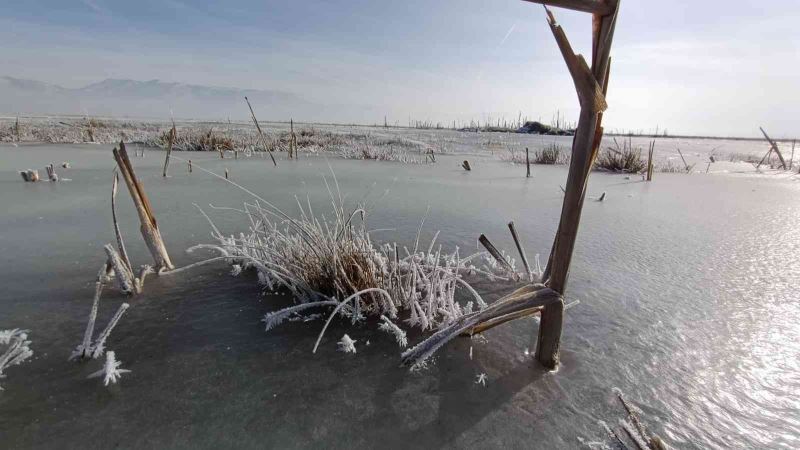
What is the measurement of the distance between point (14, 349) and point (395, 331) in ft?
3.34

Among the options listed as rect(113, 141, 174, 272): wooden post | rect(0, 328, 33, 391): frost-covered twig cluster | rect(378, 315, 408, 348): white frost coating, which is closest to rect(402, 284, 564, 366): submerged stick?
rect(378, 315, 408, 348): white frost coating

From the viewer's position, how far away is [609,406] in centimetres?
93

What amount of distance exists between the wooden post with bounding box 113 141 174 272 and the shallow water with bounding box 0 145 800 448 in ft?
0.45

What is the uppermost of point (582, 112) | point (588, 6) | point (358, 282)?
point (588, 6)

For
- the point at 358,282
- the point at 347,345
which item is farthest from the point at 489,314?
the point at 358,282

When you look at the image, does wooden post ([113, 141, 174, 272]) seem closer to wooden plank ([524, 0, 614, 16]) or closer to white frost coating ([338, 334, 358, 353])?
white frost coating ([338, 334, 358, 353])

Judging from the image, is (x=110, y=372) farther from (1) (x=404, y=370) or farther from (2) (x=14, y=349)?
(1) (x=404, y=370)

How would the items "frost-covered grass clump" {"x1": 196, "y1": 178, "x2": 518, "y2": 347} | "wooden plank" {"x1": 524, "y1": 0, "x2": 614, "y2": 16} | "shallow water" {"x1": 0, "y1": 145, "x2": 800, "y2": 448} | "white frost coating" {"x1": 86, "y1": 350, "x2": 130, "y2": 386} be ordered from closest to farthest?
"wooden plank" {"x1": 524, "y1": 0, "x2": 614, "y2": 16} → "shallow water" {"x1": 0, "y1": 145, "x2": 800, "y2": 448} → "white frost coating" {"x1": 86, "y1": 350, "x2": 130, "y2": 386} → "frost-covered grass clump" {"x1": 196, "y1": 178, "x2": 518, "y2": 347}

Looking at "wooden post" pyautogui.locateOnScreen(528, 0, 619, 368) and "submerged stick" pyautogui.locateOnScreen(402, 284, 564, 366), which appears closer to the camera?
"wooden post" pyautogui.locateOnScreen(528, 0, 619, 368)

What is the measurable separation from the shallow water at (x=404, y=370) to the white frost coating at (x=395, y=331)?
31 millimetres

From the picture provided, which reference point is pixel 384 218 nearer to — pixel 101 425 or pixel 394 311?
pixel 394 311

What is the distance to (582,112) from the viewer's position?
0.82 meters

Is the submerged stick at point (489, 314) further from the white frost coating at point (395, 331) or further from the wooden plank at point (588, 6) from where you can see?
the wooden plank at point (588, 6)

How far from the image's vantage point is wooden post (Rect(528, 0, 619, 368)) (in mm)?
754
